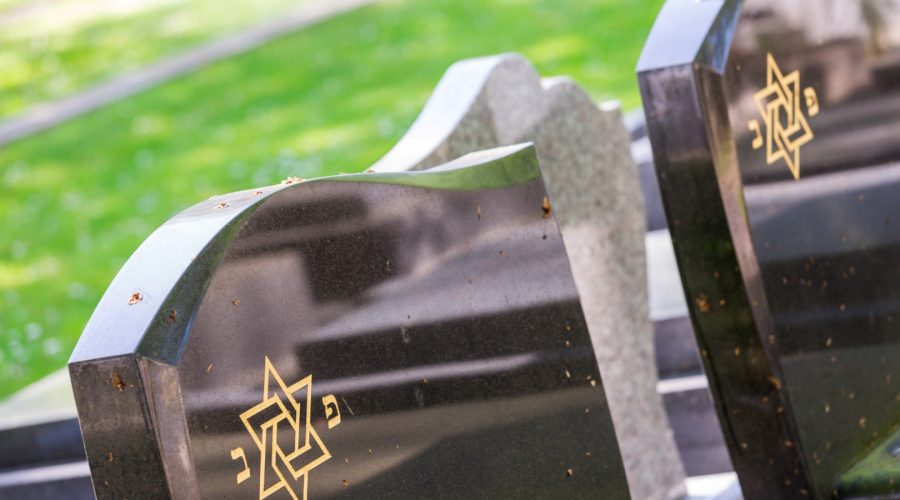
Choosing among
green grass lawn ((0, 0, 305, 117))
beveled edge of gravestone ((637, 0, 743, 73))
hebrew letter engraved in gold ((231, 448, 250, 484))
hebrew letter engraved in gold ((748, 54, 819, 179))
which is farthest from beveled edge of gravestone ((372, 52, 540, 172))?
green grass lawn ((0, 0, 305, 117))

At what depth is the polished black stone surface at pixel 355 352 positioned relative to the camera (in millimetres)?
1496

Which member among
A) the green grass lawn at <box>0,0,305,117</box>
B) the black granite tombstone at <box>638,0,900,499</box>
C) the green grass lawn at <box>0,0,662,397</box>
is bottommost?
the black granite tombstone at <box>638,0,900,499</box>

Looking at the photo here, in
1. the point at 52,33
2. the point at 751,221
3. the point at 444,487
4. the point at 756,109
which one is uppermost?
the point at 52,33

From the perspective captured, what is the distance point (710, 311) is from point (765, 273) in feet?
0.47

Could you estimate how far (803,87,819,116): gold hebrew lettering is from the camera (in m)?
2.89

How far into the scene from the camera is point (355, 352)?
180 centimetres

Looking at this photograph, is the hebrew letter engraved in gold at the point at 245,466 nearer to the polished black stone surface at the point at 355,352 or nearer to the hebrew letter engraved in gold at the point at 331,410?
the polished black stone surface at the point at 355,352

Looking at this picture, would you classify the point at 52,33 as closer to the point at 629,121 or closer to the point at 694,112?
the point at 629,121

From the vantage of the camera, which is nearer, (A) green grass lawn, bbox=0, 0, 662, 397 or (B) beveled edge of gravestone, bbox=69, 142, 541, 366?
(B) beveled edge of gravestone, bbox=69, 142, 541, 366

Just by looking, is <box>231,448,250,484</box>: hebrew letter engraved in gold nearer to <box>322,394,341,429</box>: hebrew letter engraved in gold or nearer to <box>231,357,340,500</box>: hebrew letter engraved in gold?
<box>231,357,340,500</box>: hebrew letter engraved in gold

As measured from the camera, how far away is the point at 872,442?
2.96 m

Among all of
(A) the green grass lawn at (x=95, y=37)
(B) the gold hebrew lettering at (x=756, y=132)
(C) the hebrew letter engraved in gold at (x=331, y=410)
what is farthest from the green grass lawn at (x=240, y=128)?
(C) the hebrew letter engraved in gold at (x=331, y=410)

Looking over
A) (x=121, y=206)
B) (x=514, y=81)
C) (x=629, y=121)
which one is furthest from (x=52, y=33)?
(x=514, y=81)

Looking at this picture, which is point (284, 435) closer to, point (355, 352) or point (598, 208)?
point (355, 352)
